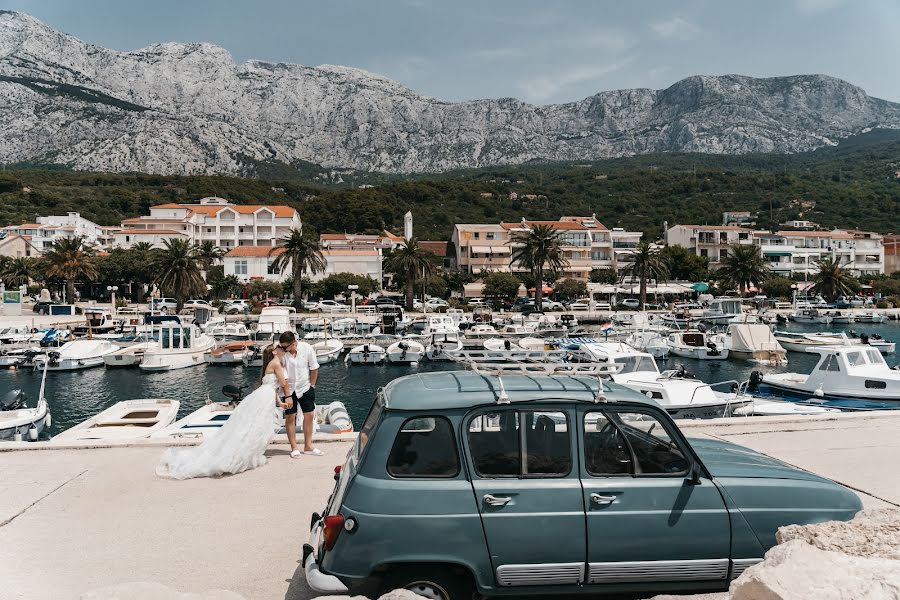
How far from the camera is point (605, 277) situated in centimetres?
9700

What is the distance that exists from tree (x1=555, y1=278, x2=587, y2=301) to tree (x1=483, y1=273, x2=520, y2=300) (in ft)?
22.6

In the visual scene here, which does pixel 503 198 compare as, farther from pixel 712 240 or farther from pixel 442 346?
pixel 442 346

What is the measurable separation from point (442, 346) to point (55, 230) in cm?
7779

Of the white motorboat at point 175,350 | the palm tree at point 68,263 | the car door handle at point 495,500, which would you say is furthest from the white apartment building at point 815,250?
the car door handle at point 495,500

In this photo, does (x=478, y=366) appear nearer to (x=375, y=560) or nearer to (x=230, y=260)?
(x=375, y=560)

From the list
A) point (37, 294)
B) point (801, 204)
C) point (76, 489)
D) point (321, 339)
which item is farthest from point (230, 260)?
point (801, 204)

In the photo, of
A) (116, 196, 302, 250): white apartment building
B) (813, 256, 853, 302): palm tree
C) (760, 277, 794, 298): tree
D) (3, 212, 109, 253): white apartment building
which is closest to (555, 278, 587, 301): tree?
(760, 277, 794, 298): tree

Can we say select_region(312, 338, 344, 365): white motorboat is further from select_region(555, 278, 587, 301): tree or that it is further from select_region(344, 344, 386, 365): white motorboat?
select_region(555, 278, 587, 301): tree

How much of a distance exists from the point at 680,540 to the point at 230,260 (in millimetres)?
94242

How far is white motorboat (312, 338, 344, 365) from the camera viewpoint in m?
45.5

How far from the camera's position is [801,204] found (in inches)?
5679

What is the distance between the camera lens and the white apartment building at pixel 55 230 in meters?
97.1

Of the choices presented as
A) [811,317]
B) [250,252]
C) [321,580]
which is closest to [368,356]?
[321,580]

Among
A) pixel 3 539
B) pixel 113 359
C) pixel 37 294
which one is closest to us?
pixel 3 539
